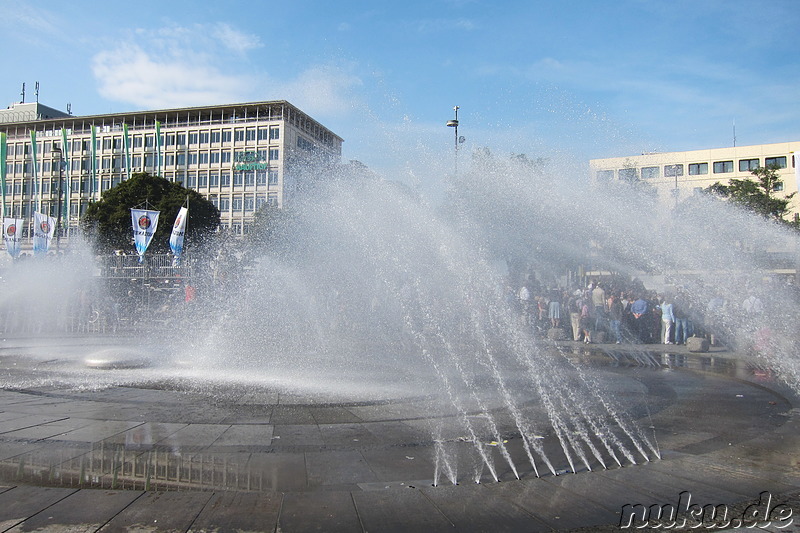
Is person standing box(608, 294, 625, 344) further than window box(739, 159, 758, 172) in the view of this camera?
No

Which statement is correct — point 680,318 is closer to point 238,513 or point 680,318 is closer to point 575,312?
point 575,312

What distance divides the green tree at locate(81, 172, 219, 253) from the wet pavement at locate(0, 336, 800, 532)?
4342cm

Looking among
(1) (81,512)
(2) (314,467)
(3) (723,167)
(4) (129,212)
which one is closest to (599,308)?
(2) (314,467)

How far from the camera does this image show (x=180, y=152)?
88188 mm

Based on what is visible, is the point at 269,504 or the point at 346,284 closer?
the point at 269,504

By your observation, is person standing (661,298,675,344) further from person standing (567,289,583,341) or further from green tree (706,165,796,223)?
→ green tree (706,165,796,223)

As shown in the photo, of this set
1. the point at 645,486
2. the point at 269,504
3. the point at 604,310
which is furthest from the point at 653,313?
the point at 269,504

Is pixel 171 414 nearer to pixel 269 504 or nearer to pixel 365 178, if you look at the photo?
pixel 269 504

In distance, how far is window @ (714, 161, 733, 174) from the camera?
222ft

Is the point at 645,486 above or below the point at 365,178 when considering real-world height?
below

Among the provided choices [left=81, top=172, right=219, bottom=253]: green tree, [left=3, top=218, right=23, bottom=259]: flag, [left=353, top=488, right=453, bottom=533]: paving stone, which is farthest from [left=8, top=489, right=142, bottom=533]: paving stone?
[left=81, top=172, right=219, bottom=253]: green tree

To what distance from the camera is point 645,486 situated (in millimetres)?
5355

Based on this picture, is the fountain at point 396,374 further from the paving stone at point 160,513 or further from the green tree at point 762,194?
the green tree at point 762,194

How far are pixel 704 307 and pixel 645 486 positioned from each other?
17.7 m
